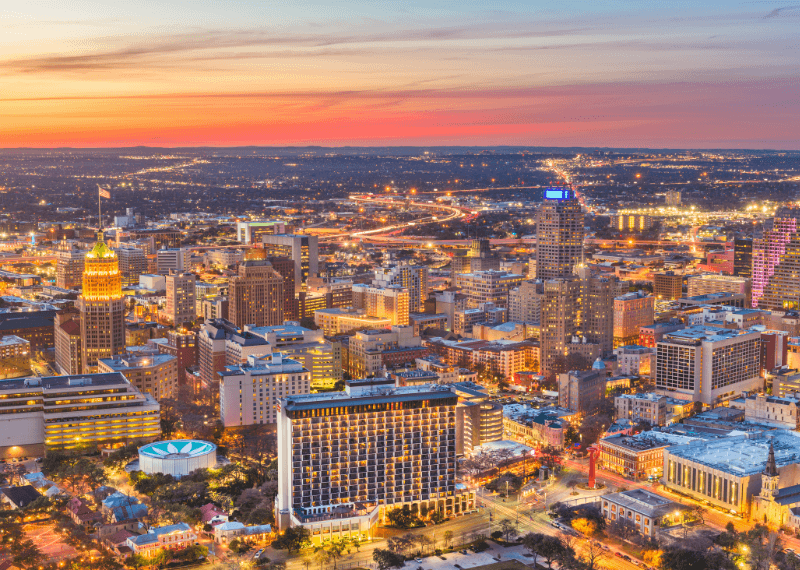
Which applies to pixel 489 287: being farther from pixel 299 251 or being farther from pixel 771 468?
pixel 771 468

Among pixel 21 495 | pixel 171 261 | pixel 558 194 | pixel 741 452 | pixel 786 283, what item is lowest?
pixel 21 495

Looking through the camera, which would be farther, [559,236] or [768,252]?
[768,252]

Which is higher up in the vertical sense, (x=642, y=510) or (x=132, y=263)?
(x=132, y=263)

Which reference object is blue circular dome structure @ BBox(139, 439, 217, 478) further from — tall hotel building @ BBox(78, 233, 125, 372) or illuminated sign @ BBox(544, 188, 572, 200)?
illuminated sign @ BBox(544, 188, 572, 200)

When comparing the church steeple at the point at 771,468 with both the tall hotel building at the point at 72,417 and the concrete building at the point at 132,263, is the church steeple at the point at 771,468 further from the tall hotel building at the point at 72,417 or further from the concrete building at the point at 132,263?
the concrete building at the point at 132,263

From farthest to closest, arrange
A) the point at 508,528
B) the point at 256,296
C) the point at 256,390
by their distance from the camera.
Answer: the point at 256,296 < the point at 256,390 < the point at 508,528

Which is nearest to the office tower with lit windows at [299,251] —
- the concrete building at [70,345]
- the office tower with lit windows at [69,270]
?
the office tower with lit windows at [69,270]

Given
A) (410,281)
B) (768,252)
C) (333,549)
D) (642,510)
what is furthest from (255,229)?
(642,510)

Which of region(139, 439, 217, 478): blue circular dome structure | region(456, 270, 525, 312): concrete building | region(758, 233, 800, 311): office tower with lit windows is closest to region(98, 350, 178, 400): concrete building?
region(139, 439, 217, 478): blue circular dome structure
